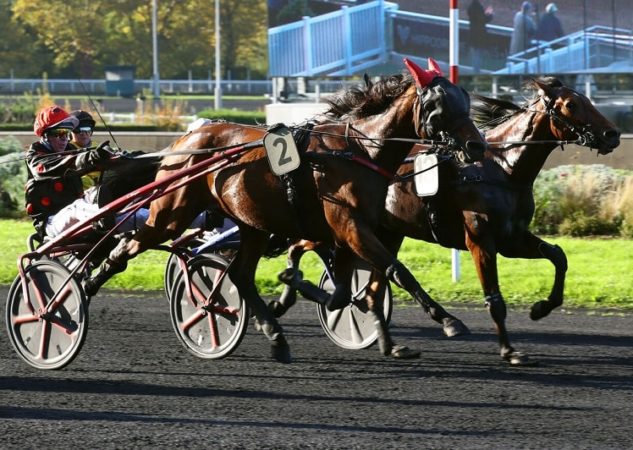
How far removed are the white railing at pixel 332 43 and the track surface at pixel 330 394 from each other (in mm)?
14632

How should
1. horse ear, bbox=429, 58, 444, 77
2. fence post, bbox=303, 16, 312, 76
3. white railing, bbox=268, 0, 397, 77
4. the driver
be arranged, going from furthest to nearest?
fence post, bbox=303, 16, 312, 76, white railing, bbox=268, 0, 397, 77, the driver, horse ear, bbox=429, 58, 444, 77

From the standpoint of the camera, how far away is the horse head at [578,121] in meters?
7.00

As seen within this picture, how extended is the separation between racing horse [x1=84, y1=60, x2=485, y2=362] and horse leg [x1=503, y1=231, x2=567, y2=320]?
67 cm

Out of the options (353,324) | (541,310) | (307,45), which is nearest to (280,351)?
(353,324)

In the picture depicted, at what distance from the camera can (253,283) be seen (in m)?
7.18

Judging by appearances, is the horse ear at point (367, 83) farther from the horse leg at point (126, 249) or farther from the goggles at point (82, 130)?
the goggles at point (82, 130)

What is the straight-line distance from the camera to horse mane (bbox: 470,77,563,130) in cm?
755

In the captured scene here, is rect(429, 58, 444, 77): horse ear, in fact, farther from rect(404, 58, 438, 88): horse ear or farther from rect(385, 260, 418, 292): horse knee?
rect(385, 260, 418, 292): horse knee

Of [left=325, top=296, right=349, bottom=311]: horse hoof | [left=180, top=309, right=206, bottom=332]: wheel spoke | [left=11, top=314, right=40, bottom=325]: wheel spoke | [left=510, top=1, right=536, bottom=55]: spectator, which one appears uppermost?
[left=510, top=1, right=536, bottom=55]: spectator

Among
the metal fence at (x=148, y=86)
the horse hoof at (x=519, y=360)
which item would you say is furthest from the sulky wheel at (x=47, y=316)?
the metal fence at (x=148, y=86)

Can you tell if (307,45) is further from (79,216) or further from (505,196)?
(505,196)

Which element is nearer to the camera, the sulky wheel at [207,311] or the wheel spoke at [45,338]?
the wheel spoke at [45,338]

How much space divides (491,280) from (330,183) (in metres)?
1.08

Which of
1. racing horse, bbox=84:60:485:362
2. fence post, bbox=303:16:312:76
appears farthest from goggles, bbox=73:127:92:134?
fence post, bbox=303:16:312:76
